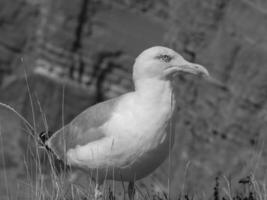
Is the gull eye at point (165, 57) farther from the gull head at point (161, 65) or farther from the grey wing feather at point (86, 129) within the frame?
the grey wing feather at point (86, 129)

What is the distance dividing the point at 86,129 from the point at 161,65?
2.53ft

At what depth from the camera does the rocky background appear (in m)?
9.79

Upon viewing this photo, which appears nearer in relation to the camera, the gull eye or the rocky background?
the gull eye

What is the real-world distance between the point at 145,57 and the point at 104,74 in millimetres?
6183

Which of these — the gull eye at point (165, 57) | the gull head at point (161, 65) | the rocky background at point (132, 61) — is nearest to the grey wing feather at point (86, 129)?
the gull head at point (161, 65)

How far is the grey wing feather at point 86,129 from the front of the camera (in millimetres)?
5621

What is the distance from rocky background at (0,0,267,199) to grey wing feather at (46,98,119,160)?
299 cm

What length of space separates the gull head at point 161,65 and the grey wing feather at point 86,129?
307mm

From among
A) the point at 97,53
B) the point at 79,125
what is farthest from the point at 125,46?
the point at 79,125

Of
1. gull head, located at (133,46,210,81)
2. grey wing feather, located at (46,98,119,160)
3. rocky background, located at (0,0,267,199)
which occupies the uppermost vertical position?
gull head, located at (133,46,210,81)

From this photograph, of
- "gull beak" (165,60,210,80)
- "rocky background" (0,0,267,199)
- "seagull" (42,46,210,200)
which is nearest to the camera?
"seagull" (42,46,210,200)

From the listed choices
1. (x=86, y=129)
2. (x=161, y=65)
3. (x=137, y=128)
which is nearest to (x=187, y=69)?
(x=161, y=65)

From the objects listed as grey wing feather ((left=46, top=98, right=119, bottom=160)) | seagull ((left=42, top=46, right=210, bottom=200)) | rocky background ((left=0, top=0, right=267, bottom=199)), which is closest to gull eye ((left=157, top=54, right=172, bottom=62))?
seagull ((left=42, top=46, right=210, bottom=200))

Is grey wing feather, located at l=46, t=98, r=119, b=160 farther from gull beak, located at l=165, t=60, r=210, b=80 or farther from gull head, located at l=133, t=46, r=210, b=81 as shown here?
gull beak, located at l=165, t=60, r=210, b=80
